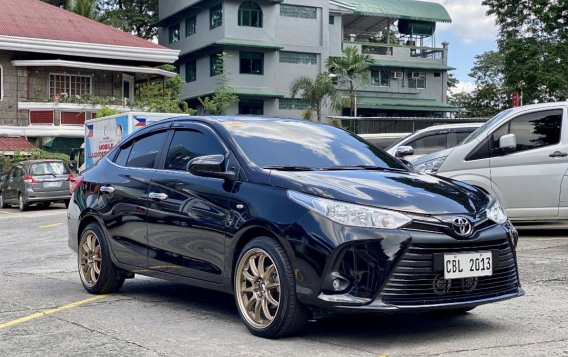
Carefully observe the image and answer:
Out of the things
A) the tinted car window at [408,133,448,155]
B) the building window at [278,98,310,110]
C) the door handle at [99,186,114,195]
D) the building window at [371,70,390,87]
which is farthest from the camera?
the building window at [371,70,390,87]

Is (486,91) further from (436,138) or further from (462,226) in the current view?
(462,226)

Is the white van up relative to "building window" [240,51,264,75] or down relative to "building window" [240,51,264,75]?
down

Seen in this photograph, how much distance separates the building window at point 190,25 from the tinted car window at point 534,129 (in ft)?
150

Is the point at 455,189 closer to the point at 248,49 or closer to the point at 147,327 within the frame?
the point at 147,327

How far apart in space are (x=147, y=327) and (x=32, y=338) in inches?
33.0

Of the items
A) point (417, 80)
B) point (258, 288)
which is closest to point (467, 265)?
point (258, 288)

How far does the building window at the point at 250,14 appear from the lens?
5312 centimetres

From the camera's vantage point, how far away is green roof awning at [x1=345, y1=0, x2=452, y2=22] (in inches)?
2397

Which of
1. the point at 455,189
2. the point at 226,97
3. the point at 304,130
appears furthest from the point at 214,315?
the point at 226,97

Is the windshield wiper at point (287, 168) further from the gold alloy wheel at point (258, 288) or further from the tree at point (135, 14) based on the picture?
the tree at point (135, 14)

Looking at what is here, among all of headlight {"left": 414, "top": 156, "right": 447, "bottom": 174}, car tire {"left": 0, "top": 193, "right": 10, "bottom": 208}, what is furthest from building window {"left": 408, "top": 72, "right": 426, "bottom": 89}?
headlight {"left": 414, "top": 156, "right": 447, "bottom": 174}

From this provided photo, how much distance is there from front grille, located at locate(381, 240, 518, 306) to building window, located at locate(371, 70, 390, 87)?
188 ft

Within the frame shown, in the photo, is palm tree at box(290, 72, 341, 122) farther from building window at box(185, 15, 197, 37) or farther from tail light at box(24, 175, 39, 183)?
tail light at box(24, 175, 39, 183)

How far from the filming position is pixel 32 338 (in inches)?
238
